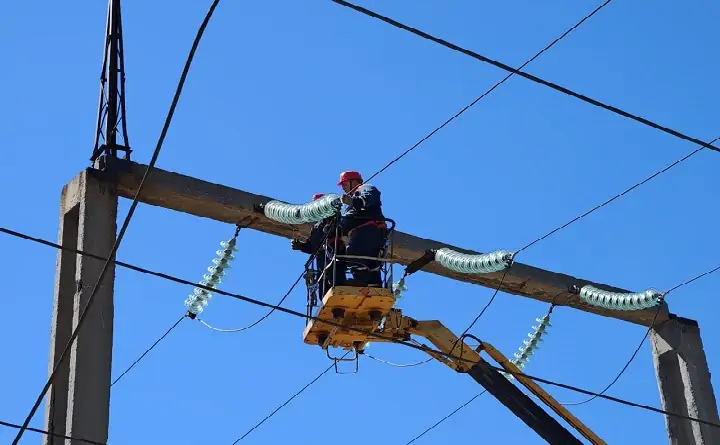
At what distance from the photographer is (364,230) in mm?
12031

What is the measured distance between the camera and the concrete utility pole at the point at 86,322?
10367 mm

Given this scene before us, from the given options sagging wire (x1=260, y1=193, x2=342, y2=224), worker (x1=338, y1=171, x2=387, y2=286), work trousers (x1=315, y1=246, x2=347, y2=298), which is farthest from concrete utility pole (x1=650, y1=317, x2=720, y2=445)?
sagging wire (x1=260, y1=193, x2=342, y2=224)

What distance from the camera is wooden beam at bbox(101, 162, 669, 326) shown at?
11.9 metres

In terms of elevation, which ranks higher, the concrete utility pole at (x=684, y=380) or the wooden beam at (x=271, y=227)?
the wooden beam at (x=271, y=227)

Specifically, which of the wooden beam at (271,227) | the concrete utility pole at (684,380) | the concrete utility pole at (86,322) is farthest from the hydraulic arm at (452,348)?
the concrete utility pole at (86,322)

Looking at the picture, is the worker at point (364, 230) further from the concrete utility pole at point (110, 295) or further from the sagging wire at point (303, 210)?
the concrete utility pole at point (110, 295)

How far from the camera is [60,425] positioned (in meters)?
10.6

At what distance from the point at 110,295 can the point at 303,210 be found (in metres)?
2.04

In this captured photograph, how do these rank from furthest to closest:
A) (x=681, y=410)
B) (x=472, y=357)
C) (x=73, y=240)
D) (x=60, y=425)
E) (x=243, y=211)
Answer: (x=681, y=410) < (x=472, y=357) < (x=243, y=211) < (x=73, y=240) < (x=60, y=425)

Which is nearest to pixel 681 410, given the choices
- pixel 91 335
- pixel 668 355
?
pixel 668 355

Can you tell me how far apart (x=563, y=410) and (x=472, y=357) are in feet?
3.63

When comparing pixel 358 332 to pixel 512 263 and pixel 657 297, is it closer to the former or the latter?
pixel 512 263

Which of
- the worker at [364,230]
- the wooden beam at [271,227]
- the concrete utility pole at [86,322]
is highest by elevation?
the wooden beam at [271,227]

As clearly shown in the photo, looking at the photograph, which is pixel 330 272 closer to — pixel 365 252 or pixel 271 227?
pixel 365 252
